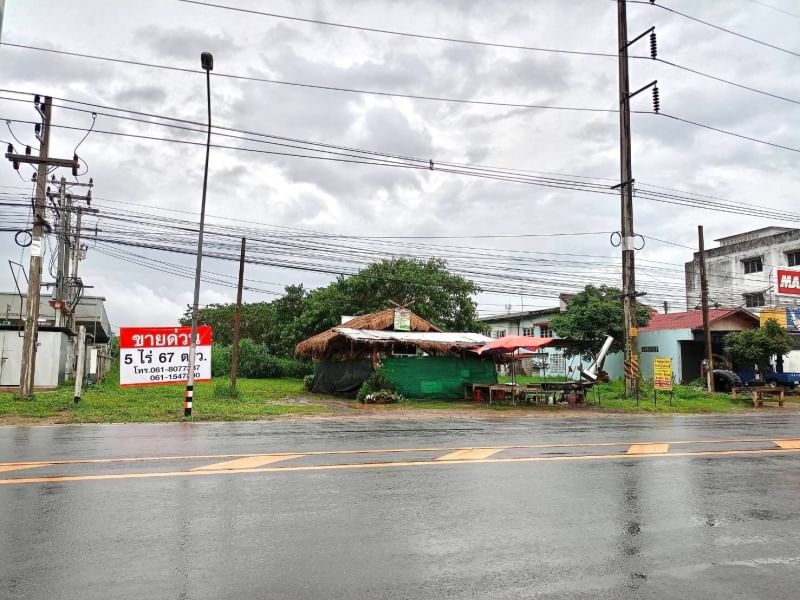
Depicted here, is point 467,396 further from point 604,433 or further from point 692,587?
point 692,587

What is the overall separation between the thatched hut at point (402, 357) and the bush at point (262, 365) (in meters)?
16.8

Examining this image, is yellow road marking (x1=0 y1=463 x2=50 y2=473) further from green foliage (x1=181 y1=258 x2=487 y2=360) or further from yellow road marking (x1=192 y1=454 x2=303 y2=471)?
green foliage (x1=181 y1=258 x2=487 y2=360)

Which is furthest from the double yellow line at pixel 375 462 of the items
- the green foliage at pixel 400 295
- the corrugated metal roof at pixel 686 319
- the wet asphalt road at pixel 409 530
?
the green foliage at pixel 400 295

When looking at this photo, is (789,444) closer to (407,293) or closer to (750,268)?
(407,293)

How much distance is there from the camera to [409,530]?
541 centimetres

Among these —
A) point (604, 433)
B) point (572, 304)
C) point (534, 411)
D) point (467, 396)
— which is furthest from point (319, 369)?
point (604, 433)

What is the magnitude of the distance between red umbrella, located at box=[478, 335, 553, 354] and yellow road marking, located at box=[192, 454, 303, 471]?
15.4m

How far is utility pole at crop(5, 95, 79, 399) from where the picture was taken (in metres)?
19.6

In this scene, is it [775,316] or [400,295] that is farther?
[400,295]

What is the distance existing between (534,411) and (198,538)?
739 inches

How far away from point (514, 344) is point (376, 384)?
5.91 meters

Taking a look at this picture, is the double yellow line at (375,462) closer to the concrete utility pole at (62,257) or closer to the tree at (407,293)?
the concrete utility pole at (62,257)

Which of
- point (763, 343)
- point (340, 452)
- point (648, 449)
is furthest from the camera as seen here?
point (763, 343)

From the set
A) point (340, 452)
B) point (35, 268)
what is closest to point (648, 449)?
point (340, 452)
